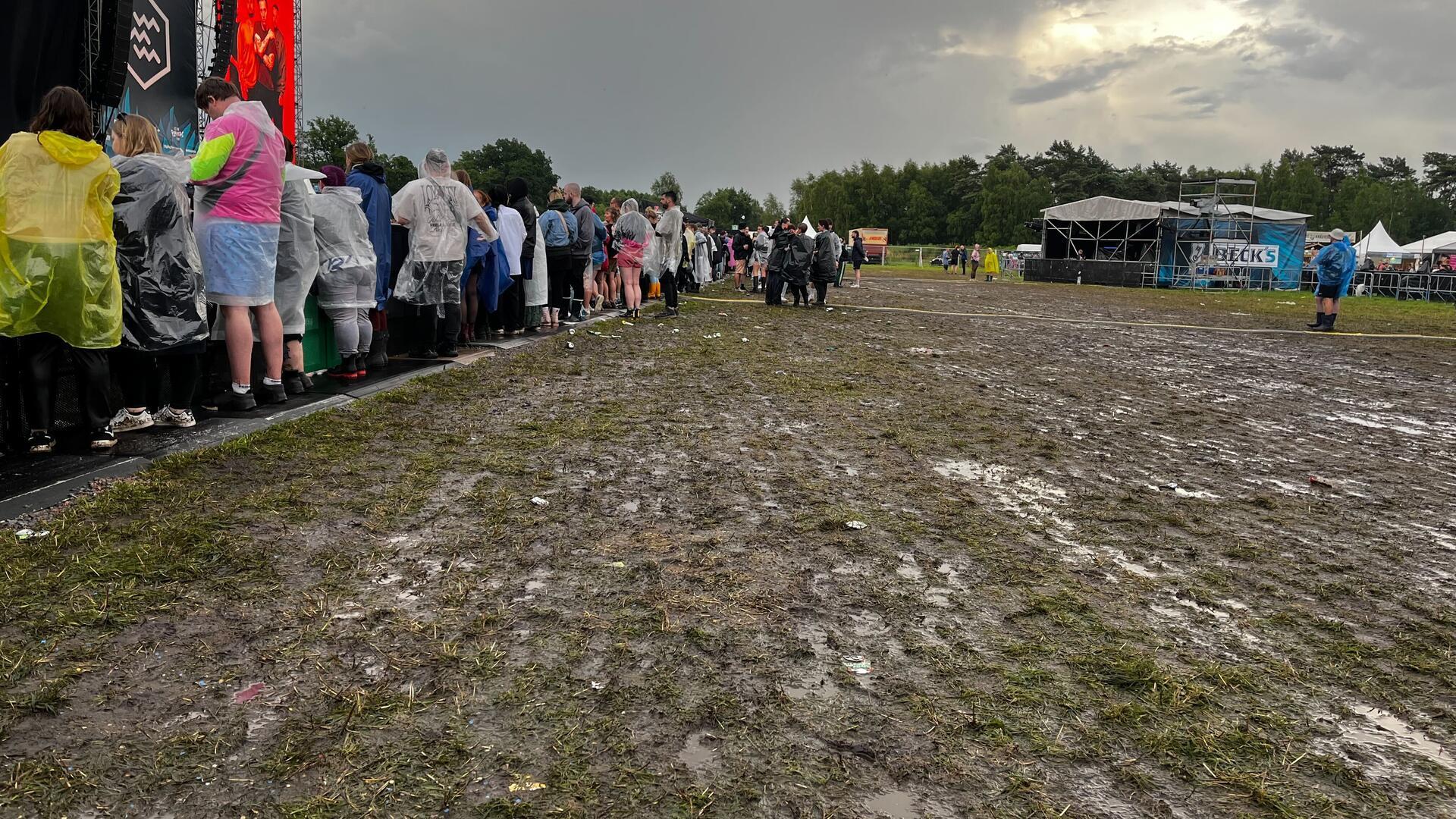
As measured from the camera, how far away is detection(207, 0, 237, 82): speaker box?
12.3m

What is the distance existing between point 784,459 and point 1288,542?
2470 millimetres

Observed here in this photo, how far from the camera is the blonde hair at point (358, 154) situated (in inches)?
286

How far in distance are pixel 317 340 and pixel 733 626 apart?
5.40m

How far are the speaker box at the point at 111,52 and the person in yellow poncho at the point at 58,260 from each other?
301cm

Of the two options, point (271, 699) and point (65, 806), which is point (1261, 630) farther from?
point (65, 806)

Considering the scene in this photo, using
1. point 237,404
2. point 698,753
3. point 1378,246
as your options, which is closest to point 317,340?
point 237,404

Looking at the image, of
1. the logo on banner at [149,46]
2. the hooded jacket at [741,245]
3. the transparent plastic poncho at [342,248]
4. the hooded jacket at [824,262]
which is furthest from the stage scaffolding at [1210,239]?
the transparent plastic poncho at [342,248]

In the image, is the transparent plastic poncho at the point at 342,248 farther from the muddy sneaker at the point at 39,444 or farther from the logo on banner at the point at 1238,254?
the logo on banner at the point at 1238,254

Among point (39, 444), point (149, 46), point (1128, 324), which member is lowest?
point (39, 444)

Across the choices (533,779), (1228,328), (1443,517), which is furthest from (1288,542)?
(1228,328)

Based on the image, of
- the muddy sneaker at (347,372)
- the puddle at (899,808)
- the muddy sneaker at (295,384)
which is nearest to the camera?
the puddle at (899,808)

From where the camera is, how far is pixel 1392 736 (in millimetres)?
2326

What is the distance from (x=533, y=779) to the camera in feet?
6.66

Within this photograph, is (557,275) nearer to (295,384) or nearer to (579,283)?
(579,283)
